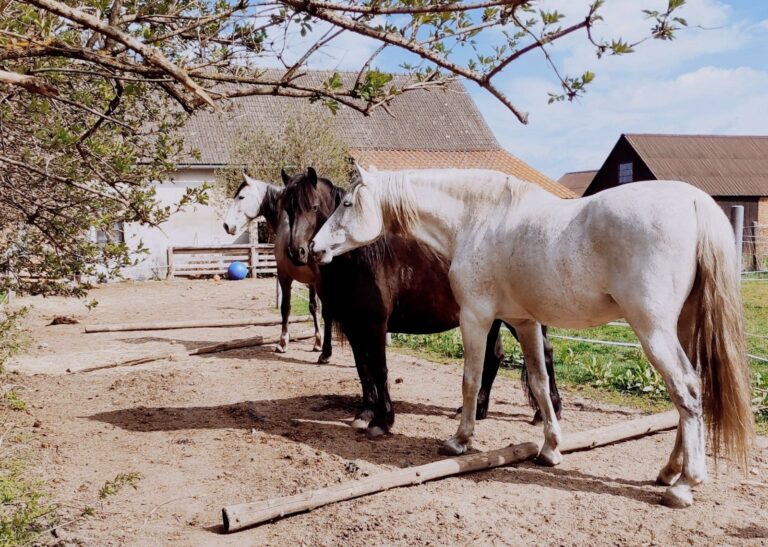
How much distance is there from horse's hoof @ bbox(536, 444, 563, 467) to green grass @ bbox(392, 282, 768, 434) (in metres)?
1.91

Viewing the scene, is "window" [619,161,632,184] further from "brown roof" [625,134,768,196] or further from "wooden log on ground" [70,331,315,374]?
"wooden log on ground" [70,331,315,374]

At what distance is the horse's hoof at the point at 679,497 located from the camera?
3701 mm

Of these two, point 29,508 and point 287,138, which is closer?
point 29,508

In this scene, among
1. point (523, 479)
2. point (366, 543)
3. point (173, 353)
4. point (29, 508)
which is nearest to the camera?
point (29, 508)

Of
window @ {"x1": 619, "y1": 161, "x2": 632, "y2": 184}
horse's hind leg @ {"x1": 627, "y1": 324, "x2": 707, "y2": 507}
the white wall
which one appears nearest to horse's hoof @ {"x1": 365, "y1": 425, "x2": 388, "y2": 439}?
horse's hind leg @ {"x1": 627, "y1": 324, "x2": 707, "y2": 507}

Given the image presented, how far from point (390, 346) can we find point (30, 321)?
6.88 meters

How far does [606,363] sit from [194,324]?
6.61 metres

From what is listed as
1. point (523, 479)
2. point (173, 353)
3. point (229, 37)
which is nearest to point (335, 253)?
point (229, 37)

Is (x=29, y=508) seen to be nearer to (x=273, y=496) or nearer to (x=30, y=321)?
(x=273, y=496)

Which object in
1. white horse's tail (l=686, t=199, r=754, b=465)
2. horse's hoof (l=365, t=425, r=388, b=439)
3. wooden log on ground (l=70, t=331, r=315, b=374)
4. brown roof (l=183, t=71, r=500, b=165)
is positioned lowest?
horse's hoof (l=365, t=425, r=388, b=439)

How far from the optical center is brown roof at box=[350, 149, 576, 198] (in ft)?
81.6

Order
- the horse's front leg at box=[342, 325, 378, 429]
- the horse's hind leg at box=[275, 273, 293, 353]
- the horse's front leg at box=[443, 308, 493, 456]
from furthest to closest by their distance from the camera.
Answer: the horse's hind leg at box=[275, 273, 293, 353], the horse's front leg at box=[342, 325, 378, 429], the horse's front leg at box=[443, 308, 493, 456]

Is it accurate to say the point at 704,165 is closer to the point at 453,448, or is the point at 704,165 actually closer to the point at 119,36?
the point at 453,448

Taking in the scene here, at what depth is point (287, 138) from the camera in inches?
797
